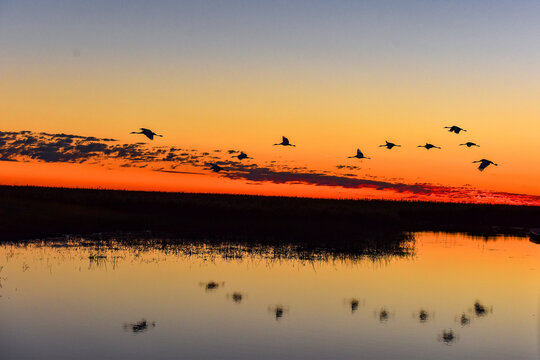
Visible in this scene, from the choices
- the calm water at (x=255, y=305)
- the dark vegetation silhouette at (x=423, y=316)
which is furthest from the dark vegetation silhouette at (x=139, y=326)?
the dark vegetation silhouette at (x=423, y=316)

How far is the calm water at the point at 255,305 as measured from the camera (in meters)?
16.9

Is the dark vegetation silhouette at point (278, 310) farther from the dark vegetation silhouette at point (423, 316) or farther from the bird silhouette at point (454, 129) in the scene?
the bird silhouette at point (454, 129)

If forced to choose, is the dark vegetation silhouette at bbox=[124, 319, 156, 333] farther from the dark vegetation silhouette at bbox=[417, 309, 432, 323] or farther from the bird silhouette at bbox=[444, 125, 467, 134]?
the bird silhouette at bbox=[444, 125, 467, 134]

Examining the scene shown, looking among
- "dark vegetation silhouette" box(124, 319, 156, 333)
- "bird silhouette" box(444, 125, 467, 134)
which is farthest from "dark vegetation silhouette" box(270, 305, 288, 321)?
"bird silhouette" box(444, 125, 467, 134)

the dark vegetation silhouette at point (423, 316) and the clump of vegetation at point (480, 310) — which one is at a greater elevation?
the clump of vegetation at point (480, 310)

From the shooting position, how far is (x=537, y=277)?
2986 cm

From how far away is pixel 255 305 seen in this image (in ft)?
71.7

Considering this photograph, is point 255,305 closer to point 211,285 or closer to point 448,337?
point 211,285

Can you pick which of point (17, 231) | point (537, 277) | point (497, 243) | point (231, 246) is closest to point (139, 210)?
point (17, 231)

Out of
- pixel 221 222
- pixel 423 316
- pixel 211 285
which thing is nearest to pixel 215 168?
pixel 211 285

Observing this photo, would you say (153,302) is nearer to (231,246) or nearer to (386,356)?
(386,356)

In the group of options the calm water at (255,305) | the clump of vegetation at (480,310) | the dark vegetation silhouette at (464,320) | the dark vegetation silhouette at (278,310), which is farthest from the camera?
the clump of vegetation at (480,310)

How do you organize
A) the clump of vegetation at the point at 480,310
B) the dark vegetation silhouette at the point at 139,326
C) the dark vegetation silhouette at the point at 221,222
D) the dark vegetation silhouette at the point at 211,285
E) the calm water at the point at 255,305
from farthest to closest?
the dark vegetation silhouette at the point at 221,222, the dark vegetation silhouette at the point at 211,285, the clump of vegetation at the point at 480,310, the dark vegetation silhouette at the point at 139,326, the calm water at the point at 255,305

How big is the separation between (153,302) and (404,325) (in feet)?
28.0
